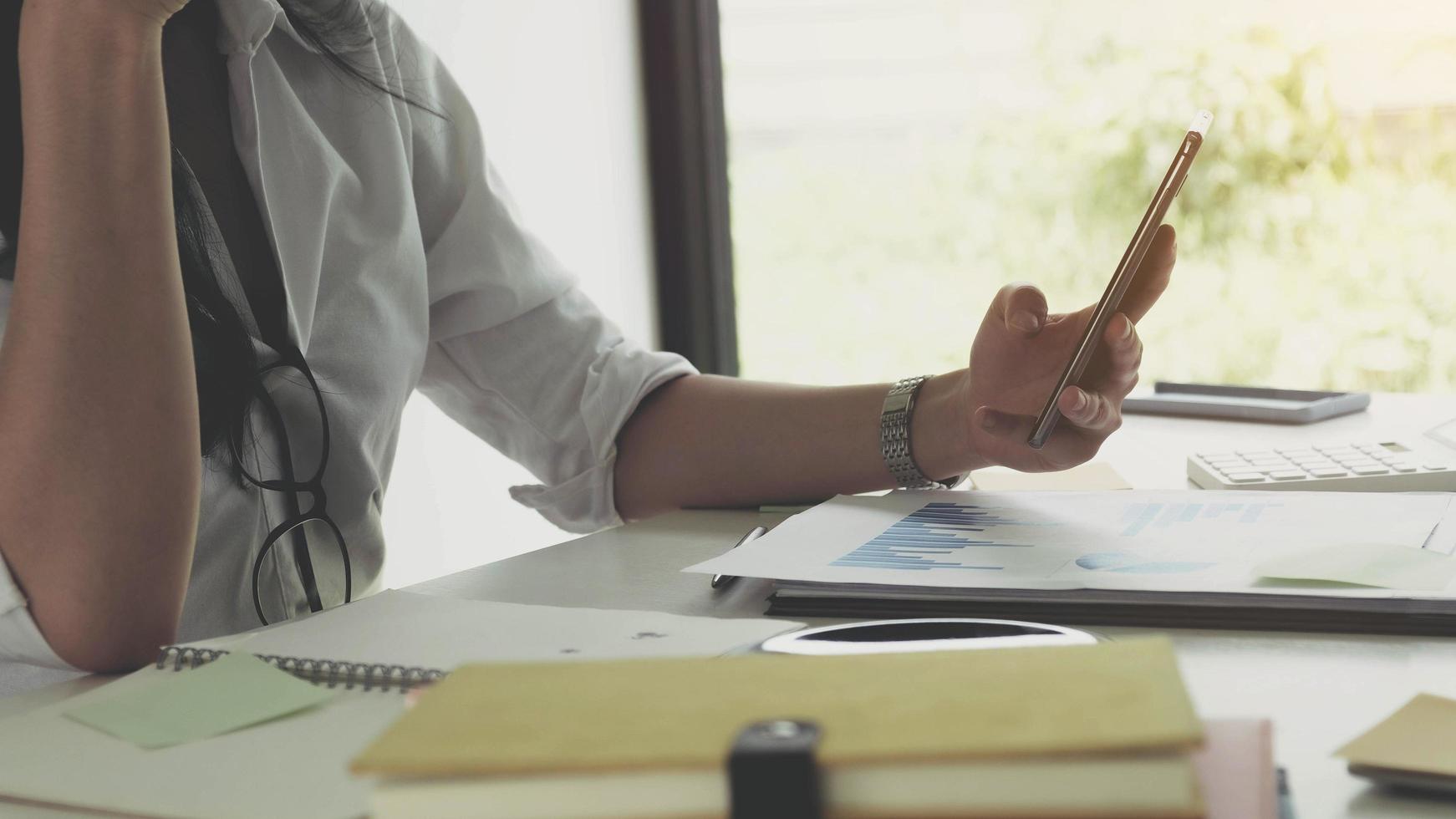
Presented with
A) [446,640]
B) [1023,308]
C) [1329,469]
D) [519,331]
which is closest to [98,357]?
[446,640]

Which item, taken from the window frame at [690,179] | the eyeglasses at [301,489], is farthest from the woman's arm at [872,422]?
the window frame at [690,179]

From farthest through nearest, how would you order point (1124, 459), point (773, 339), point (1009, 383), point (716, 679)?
point (773, 339)
point (1124, 459)
point (1009, 383)
point (716, 679)

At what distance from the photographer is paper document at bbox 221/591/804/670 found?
0.54 metres

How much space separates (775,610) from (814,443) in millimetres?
290

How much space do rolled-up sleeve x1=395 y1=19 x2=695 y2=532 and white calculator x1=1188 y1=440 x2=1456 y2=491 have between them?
42cm

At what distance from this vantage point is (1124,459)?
1103 mm

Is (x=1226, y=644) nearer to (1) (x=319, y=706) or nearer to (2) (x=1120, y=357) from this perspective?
(2) (x=1120, y=357)

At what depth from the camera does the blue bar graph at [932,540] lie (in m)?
0.67

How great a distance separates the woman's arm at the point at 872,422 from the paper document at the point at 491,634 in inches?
12.6

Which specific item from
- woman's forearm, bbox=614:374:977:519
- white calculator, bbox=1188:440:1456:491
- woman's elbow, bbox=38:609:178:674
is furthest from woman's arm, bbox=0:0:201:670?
white calculator, bbox=1188:440:1456:491

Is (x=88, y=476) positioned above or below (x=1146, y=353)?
above

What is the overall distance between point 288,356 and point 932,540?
17.6 inches

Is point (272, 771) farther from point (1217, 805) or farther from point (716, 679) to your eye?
point (1217, 805)

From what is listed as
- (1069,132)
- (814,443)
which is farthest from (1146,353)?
(814,443)
